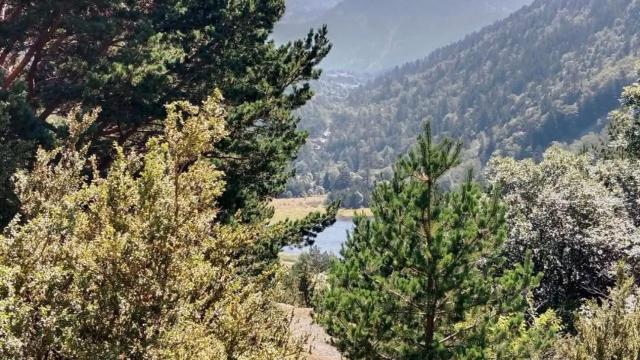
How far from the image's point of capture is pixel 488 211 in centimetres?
1355

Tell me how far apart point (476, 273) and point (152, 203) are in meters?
9.73

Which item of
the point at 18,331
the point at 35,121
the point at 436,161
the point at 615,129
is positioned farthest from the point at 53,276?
the point at 615,129

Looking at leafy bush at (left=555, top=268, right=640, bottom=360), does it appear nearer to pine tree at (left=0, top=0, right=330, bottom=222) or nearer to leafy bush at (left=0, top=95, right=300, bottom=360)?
leafy bush at (left=0, top=95, right=300, bottom=360)

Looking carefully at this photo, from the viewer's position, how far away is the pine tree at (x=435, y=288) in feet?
43.0

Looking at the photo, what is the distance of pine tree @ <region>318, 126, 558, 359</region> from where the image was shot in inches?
516

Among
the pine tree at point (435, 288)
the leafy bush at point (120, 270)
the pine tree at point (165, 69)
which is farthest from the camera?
the pine tree at point (165, 69)

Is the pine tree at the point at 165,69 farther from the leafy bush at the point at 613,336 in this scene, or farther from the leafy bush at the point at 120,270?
the leafy bush at the point at 613,336

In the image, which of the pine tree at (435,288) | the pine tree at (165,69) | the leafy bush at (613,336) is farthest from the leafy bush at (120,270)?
the pine tree at (165,69)

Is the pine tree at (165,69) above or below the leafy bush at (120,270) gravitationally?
above

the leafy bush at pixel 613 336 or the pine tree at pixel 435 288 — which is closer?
the leafy bush at pixel 613 336

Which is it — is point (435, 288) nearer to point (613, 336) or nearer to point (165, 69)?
point (613, 336)

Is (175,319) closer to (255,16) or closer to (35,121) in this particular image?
(35,121)

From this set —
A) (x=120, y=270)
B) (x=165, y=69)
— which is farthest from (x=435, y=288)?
(x=165, y=69)

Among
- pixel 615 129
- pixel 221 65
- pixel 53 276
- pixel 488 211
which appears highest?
pixel 615 129
